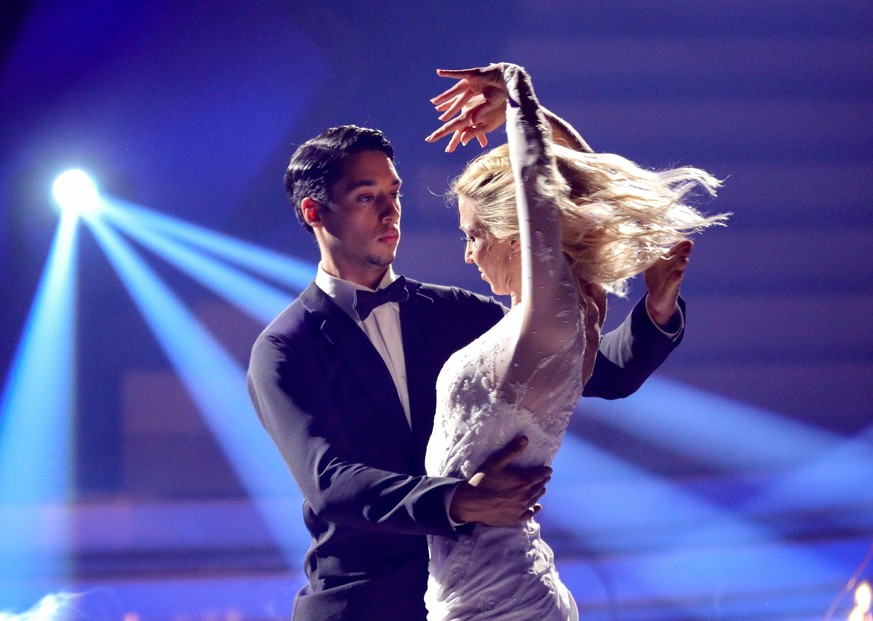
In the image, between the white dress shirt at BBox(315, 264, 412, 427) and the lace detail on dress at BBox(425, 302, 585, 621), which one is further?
the white dress shirt at BBox(315, 264, 412, 427)

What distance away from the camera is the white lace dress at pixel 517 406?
1.36 metres

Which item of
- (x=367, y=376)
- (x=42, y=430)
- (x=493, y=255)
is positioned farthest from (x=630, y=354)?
(x=42, y=430)

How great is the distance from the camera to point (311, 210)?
2.00 metres

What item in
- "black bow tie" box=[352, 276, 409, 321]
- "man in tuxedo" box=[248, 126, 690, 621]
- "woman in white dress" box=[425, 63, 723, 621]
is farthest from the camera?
"black bow tie" box=[352, 276, 409, 321]

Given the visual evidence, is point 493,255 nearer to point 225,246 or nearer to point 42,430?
point 225,246

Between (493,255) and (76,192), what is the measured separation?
135 inches

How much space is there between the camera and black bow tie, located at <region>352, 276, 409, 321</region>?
189 centimetres

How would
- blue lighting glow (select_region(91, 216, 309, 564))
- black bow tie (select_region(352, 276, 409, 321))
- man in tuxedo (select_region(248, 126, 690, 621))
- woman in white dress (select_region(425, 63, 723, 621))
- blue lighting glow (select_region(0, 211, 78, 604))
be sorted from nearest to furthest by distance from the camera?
1. woman in white dress (select_region(425, 63, 723, 621))
2. man in tuxedo (select_region(248, 126, 690, 621))
3. black bow tie (select_region(352, 276, 409, 321))
4. blue lighting glow (select_region(0, 211, 78, 604))
5. blue lighting glow (select_region(91, 216, 309, 564))

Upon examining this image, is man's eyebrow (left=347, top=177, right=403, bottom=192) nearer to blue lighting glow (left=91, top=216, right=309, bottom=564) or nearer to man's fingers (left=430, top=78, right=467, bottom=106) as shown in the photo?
man's fingers (left=430, top=78, right=467, bottom=106)

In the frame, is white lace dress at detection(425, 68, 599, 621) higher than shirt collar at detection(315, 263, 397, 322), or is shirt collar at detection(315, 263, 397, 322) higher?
shirt collar at detection(315, 263, 397, 322)

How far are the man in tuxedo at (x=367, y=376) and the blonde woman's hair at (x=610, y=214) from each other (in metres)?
0.13

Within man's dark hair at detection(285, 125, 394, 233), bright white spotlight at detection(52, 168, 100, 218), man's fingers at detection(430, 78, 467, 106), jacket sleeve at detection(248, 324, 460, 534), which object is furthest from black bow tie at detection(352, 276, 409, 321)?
bright white spotlight at detection(52, 168, 100, 218)

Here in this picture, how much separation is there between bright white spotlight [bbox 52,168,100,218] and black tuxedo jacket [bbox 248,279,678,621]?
2.94 meters

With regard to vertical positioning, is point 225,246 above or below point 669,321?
above
